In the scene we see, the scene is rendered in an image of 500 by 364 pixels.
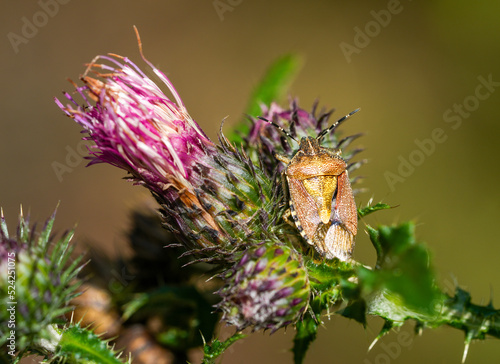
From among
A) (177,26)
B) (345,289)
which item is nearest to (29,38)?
(177,26)

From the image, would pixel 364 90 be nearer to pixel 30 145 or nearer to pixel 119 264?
pixel 119 264

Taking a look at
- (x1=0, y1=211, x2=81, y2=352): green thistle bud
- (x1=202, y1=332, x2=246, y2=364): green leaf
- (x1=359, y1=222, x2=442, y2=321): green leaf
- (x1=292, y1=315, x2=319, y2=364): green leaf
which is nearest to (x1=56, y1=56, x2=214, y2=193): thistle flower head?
(x1=0, y1=211, x2=81, y2=352): green thistle bud

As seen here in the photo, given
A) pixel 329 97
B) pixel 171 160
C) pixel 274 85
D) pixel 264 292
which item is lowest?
pixel 329 97

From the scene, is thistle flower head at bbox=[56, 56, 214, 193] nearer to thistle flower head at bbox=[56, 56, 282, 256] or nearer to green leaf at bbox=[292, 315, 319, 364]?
thistle flower head at bbox=[56, 56, 282, 256]

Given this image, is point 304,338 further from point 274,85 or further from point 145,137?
point 274,85

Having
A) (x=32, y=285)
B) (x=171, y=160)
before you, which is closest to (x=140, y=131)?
(x=171, y=160)

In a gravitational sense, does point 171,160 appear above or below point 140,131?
below

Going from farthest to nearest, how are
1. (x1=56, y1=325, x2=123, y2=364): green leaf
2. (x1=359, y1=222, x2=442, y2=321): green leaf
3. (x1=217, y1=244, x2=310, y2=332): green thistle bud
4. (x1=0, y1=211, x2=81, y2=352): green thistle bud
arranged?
1. (x1=56, y1=325, x2=123, y2=364): green leaf
2. (x1=217, y1=244, x2=310, y2=332): green thistle bud
3. (x1=0, y1=211, x2=81, y2=352): green thistle bud
4. (x1=359, y1=222, x2=442, y2=321): green leaf
